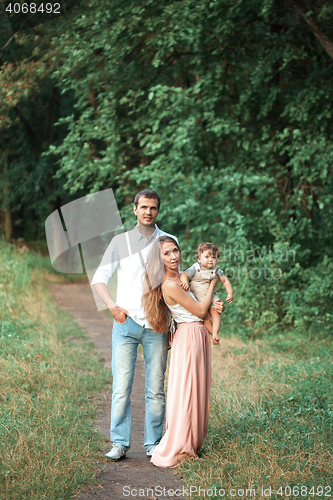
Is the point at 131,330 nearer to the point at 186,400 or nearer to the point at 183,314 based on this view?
the point at 183,314

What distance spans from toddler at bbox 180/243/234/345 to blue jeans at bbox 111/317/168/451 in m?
0.44

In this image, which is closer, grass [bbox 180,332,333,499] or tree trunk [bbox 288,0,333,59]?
grass [bbox 180,332,333,499]

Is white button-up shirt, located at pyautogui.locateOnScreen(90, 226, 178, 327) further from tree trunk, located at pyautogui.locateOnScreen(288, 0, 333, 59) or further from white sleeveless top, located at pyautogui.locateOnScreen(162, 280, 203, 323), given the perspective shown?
tree trunk, located at pyautogui.locateOnScreen(288, 0, 333, 59)

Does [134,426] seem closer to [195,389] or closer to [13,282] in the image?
[195,389]

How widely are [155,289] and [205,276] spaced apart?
0.41 meters

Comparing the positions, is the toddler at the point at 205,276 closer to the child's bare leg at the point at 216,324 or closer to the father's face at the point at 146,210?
the child's bare leg at the point at 216,324

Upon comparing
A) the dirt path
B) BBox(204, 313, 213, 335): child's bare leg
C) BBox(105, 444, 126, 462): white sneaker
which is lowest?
the dirt path

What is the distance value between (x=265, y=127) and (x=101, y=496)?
24.3ft

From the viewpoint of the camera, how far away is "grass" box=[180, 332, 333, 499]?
141 inches

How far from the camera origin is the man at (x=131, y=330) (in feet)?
13.6

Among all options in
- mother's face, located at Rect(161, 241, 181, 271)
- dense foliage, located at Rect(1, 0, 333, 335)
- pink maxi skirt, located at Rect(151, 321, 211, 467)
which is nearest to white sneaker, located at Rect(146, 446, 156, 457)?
pink maxi skirt, located at Rect(151, 321, 211, 467)

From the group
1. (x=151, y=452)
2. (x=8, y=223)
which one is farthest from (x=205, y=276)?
(x=8, y=223)

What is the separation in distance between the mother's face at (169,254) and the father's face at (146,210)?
24 centimetres

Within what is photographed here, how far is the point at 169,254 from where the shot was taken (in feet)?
13.2
